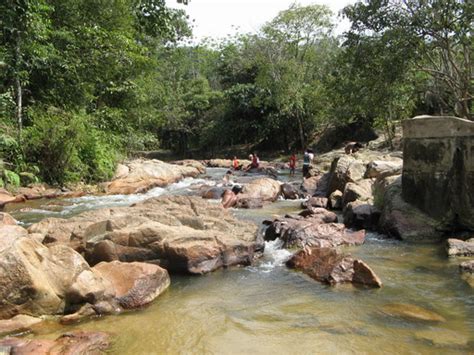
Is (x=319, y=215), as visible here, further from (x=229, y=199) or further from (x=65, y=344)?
(x=65, y=344)

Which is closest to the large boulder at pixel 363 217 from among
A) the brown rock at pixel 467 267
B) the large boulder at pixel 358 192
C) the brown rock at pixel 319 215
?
the brown rock at pixel 319 215

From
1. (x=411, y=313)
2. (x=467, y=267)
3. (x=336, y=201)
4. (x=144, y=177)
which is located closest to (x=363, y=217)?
(x=336, y=201)

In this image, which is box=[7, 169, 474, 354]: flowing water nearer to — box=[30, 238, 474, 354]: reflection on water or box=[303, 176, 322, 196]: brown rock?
box=[30, 238, 474, 354]: reflection on water

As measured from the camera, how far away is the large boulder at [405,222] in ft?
31.4

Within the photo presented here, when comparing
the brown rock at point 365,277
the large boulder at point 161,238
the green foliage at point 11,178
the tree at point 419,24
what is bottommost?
the brown rock at point 365,277

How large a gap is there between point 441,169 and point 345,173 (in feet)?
16.9

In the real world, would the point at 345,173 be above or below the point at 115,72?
below

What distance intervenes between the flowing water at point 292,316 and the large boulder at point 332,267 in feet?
0.54

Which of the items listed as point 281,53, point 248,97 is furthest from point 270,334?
point 248,97

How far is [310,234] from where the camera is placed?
9258 millimetres

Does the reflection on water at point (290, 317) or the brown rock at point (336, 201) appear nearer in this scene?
the reflection on water at point (290, 317)

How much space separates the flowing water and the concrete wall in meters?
2.20

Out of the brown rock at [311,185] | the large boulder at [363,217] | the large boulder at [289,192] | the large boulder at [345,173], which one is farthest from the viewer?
the brown rock at [311,185]

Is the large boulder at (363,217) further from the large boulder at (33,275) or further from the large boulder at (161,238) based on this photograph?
the large boulder at (33,275)
